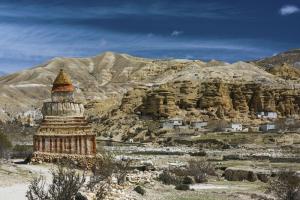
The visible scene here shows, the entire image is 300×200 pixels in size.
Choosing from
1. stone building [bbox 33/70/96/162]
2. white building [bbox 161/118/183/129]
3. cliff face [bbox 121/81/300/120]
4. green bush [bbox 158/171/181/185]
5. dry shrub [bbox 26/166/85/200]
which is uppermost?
cliff face [bbox 121/81/300/120]

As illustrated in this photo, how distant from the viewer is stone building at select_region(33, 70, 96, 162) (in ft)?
126

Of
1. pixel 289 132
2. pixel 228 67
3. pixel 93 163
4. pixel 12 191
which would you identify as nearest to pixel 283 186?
pixel 12 191

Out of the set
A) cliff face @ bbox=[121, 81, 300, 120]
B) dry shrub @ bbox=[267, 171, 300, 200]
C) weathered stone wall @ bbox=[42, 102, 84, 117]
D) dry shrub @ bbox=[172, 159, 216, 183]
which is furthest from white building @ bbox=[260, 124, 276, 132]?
dry shrub @ bbox=[267, 171, 300, 200]

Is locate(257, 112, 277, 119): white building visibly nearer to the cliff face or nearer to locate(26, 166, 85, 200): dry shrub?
the cliff face

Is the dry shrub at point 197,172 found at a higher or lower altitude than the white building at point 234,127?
lower

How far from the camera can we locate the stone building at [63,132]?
38.5 meters

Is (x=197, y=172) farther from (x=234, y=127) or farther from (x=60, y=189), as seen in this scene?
(x=234, y=127)

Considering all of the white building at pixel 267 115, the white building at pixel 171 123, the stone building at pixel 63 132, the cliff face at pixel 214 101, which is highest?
the cliff face at pixel 214 101

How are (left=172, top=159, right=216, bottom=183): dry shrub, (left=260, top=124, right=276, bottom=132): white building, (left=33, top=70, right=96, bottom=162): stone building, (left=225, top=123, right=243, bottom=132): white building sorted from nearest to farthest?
1. (left=172, top=159, right=216, bottom=183): dry shrub
2. (left=33, top=70, right=96, bottom=162): stone building
3. (left=260, top=124, right=276, bottom=132): white building
4. (left=225, top=123, right=243, bottom=132): white building

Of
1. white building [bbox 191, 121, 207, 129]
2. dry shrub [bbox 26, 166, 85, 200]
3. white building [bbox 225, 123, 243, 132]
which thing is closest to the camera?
dry shrub [bbox 26, 166, 85, 200]

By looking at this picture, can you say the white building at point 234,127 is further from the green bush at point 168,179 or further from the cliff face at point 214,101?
the green bush at point 168,179

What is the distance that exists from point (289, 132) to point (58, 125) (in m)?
70.0

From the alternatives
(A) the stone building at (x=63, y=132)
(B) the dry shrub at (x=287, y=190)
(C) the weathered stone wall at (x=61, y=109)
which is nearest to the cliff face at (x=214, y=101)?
(C) the weathered stone wall at (x=61, y=109)

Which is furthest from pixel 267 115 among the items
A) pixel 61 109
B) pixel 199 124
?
pixel 61 109
